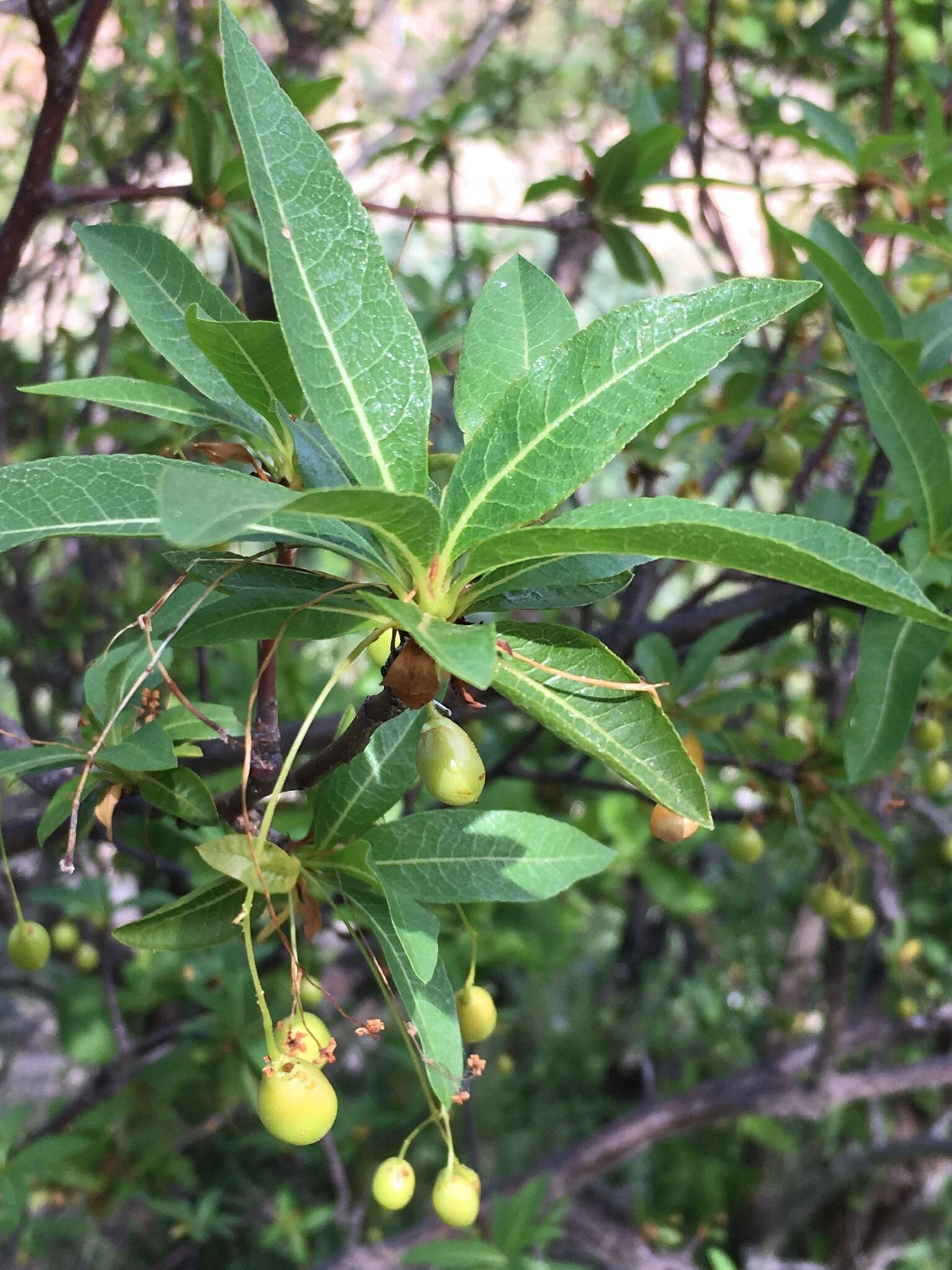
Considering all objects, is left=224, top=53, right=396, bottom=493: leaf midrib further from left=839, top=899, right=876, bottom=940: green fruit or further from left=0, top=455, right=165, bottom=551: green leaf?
left=839, top=899, right=876, bottom=940: green fruit

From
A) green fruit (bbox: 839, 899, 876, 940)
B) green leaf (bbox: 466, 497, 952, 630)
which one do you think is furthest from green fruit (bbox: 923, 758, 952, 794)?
green leaf (bbox: 466, 497, 952, 630)

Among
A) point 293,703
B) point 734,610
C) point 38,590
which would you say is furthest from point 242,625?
point 38,590

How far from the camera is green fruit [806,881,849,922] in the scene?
5.78 ft

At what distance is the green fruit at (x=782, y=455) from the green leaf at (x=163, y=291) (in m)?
0.99

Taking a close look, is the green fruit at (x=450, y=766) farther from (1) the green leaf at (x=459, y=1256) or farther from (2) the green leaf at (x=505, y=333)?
(1) the green leaf at (x=459, y=1256)

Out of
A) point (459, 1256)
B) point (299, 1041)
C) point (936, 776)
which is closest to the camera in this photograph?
point (299, 1041)

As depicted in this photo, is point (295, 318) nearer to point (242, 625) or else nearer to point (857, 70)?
point (242, 625)

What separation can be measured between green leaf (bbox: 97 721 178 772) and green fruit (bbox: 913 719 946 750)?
4.22 ft

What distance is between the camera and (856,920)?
1.76m

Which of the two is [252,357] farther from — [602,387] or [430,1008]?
[430,1008]

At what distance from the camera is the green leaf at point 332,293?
1.89 feet

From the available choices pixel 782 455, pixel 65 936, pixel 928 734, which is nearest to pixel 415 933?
pixel 782 455

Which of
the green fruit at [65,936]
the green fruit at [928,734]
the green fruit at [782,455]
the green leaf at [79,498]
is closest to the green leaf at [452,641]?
the green leaf at [79,498]

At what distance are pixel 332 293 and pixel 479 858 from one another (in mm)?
397
